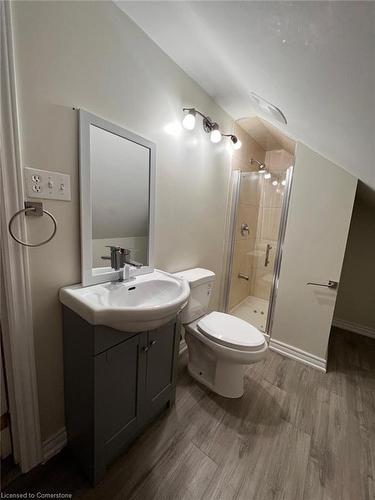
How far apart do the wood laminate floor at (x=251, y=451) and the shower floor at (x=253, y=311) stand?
30.2 inches

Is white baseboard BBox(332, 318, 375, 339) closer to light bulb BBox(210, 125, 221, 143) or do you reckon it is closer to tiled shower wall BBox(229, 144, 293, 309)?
tiled shower wall BBox(229, 144, 293, 309)

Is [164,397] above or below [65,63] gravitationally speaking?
below

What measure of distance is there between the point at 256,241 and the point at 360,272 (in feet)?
3.99

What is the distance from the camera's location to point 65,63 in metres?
0.91

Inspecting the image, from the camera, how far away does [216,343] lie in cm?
140

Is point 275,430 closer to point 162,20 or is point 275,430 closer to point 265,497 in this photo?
point 265,497

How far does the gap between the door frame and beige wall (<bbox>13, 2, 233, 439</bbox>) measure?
0.05 meters

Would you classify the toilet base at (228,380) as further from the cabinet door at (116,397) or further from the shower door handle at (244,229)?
the shower door handle at (244,229)

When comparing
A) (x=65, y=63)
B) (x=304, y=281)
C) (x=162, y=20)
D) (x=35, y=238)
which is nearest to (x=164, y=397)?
(x=35, y=238)

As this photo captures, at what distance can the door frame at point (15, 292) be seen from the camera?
747 mm

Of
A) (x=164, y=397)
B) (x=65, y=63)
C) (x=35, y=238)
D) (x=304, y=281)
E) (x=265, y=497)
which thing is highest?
(x=65, y=63)

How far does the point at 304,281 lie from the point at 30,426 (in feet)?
6.77

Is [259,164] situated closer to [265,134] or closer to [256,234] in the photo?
[265,134]

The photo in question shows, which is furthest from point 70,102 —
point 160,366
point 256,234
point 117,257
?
point 256,234
